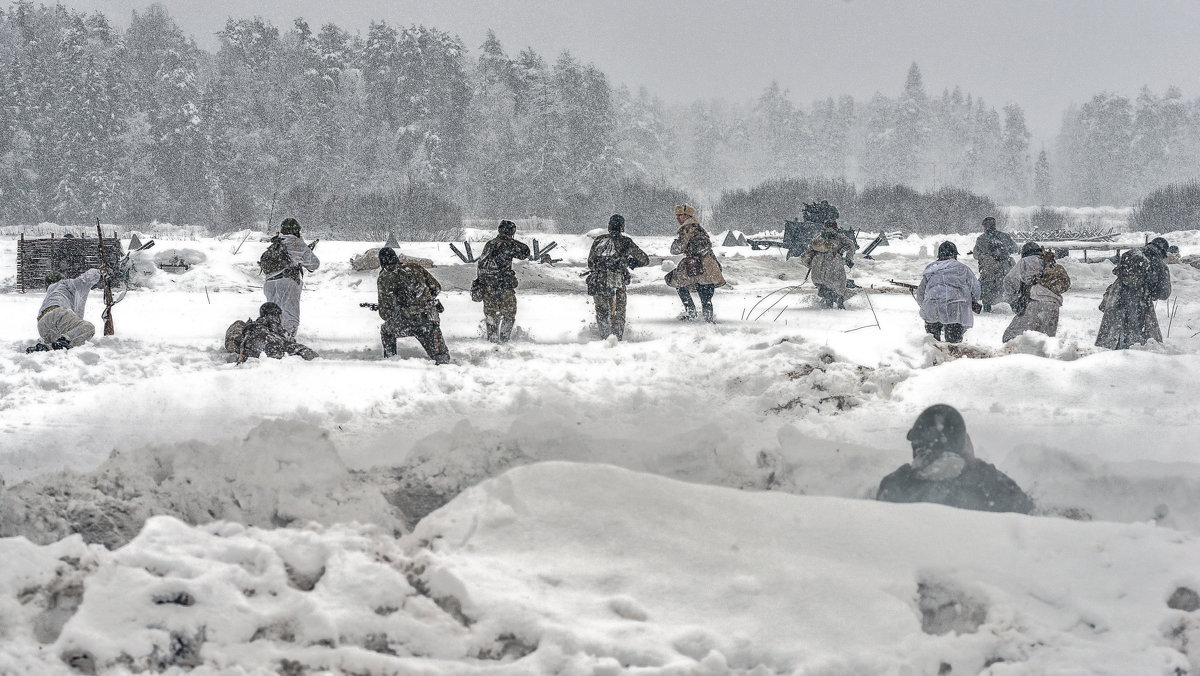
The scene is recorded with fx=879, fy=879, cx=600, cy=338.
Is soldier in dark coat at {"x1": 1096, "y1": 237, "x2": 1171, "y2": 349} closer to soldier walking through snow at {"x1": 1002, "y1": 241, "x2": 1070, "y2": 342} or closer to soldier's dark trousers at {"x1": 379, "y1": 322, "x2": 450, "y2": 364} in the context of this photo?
soldier walking through snow at {"x1": 1002, "y1": 241, "x2": 1070, "y2": 342}

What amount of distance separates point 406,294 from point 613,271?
2.54 meters

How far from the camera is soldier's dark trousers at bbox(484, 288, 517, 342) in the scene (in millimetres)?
10273

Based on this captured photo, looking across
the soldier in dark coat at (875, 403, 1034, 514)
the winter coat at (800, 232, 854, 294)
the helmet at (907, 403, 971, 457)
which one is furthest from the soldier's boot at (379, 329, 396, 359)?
the winter coat at (800, 232, 854, 294)

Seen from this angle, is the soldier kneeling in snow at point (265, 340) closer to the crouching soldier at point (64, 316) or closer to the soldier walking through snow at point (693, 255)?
the crouching soldier at point (64, 316)

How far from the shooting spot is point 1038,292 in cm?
978

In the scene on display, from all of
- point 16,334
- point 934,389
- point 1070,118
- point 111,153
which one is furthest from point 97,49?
point 1070,118

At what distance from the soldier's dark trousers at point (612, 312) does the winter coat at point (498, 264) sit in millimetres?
1071

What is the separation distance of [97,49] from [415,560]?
5507cm

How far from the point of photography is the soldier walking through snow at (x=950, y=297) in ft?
29.7

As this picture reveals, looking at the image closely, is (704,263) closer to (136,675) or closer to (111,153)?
(136,675)

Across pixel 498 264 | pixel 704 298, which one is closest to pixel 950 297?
pixel 704 298

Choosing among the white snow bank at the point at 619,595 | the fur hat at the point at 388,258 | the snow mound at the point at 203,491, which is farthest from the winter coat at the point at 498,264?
the white snow bank at the point at 619,595

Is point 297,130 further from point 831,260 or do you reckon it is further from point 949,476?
point 949,476

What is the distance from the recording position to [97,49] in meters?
48.6
